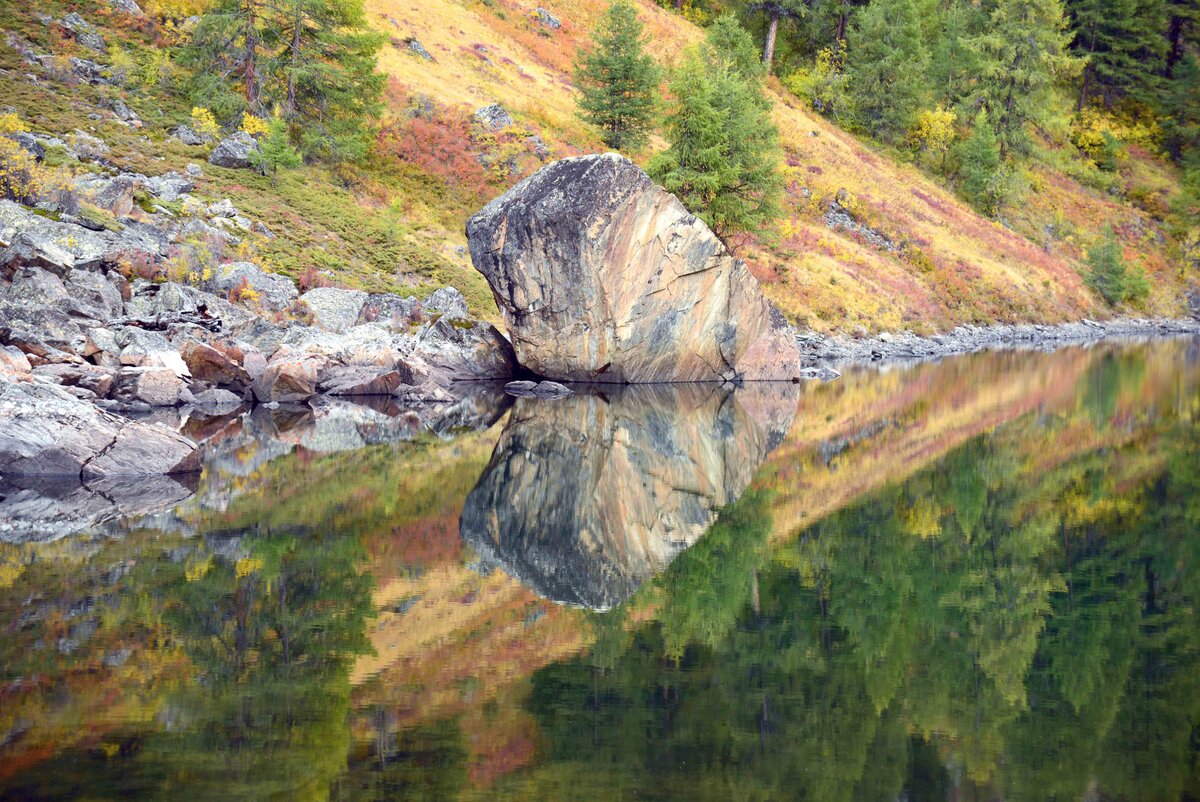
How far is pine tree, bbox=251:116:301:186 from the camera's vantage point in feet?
127

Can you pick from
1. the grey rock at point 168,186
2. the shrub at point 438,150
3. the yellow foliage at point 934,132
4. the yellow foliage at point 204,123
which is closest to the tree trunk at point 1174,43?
the yellow foliage at point 934,132

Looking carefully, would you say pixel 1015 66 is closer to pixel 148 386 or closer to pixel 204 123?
pixel 204 123

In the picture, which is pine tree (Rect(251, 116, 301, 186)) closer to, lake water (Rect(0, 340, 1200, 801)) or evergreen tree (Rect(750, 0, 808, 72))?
lake water (Rect(0, 340, 1200, 801))

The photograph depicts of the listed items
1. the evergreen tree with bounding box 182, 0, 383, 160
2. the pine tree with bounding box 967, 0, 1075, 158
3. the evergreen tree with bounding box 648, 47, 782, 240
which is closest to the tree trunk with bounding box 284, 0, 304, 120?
the evergreen tree with bounding box 182, 0, 383, 160

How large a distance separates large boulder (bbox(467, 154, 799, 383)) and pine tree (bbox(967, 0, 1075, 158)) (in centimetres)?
4032

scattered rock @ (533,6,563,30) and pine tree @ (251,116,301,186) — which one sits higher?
scattered rock @ (533,6,563,30)

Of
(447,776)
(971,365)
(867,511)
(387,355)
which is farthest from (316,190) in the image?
(447,776)

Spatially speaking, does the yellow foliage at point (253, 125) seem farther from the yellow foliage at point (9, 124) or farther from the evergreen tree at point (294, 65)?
the yellow foliage at point (9, 124)

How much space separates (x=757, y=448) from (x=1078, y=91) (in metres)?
72.8

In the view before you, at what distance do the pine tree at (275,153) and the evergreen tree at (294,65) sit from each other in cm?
228

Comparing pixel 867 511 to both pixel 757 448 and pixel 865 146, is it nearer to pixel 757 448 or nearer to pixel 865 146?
pixel 757 448

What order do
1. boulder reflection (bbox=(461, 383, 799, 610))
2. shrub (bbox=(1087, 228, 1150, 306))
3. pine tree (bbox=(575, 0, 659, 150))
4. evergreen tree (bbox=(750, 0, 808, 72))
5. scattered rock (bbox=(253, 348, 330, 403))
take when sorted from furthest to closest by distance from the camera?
evergreen tree (bbox=(750, 0, 808, 72)), shrub (bbox=(1087, 228, 1150, 306)), pine tree (bbox=(575, 0, 659, 150)), scattered rock (bbox=(253, 348, 330, 403)), boulder reflection (bbox=(461, 383, 799, 610))

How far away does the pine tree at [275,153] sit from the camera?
38625mm

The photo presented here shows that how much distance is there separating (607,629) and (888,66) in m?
60.0
